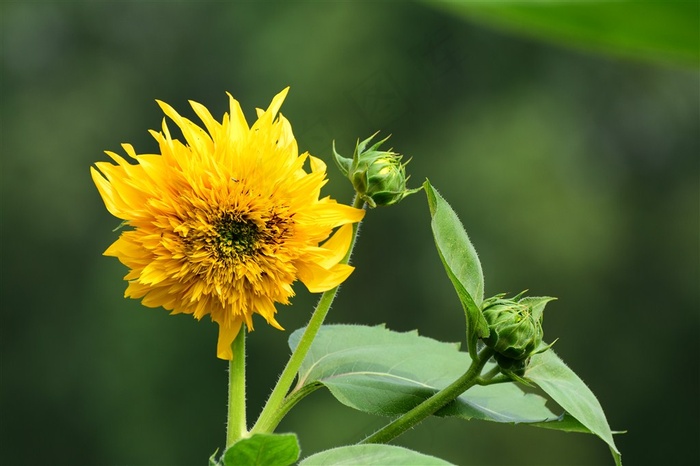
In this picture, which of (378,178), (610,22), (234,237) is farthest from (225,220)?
(610,22)

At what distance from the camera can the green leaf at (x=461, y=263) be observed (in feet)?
2.60

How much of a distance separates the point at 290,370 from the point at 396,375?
130mm

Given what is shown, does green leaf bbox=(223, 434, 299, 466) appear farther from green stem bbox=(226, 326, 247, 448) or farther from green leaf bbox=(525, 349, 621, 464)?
green leaf bbox=(525, 349, 621, 464)

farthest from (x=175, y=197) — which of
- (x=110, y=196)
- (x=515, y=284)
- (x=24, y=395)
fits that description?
(x=24, y=395)

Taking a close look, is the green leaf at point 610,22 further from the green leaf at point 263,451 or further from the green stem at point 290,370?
the green stem at point 290,370

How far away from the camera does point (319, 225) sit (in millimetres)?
758

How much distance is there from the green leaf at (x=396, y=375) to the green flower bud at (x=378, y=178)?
15 cm

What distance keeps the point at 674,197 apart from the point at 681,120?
0.86 metres

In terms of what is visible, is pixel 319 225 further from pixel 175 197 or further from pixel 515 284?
pixel 515 284

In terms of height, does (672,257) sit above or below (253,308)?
below

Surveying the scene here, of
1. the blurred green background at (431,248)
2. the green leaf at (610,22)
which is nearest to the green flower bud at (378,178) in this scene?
the green leaf at (610,22)

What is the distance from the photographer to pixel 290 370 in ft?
2.66

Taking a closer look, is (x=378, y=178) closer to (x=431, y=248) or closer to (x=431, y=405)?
(x=431, y=405)

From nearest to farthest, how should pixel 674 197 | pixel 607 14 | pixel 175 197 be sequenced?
1. pixel 607 14
2. pixel 175 197
3. pixel 674 197
